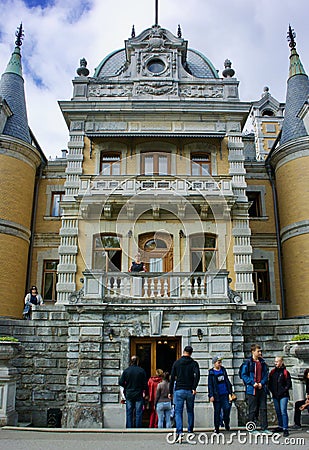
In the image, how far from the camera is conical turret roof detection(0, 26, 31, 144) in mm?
21812

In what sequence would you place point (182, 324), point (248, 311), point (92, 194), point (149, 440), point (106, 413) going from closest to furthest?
point (149, 440) < point (106, 413) < point (182, 324) < point (248, 311) < point (92, 194)

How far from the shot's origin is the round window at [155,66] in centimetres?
2269

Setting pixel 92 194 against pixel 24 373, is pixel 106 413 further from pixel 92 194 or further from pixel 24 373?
pixel 92 194

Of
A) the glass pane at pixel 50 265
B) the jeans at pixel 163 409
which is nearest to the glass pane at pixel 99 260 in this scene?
the glass pane at pixel 50 265

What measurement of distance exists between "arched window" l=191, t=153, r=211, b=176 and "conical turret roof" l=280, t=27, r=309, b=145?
4.49 meters

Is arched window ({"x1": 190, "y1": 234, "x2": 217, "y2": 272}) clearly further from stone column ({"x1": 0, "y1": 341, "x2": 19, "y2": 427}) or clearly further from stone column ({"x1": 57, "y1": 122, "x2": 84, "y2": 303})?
stone column ({"x1": 0, "y1": 341, "x2": 19, "y2": 427})

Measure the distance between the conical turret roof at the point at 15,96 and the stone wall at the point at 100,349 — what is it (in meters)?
10.2

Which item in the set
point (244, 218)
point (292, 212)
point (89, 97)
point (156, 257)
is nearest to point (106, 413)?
point (156, 257)

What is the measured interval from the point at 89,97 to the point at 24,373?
13343 mm

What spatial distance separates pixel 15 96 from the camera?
75.5 ft

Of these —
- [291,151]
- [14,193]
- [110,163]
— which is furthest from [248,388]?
[14,193]

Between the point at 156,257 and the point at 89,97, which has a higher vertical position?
the point at 89,97

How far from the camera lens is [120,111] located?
21.1 meters

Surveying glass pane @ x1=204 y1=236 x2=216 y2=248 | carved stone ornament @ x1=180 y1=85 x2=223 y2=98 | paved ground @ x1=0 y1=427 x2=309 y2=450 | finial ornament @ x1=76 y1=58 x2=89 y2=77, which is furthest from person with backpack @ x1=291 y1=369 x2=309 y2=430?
finial ornament @ x1=76 y1=58 x2=89 y2=77
